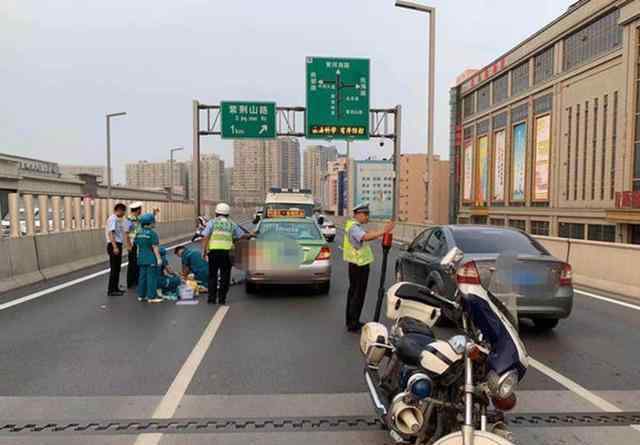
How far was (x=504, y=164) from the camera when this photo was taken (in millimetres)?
48594

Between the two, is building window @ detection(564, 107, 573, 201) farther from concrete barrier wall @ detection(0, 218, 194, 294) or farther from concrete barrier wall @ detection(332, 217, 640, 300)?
concrete barrier wall @ detection(0, 218, 194, 294)

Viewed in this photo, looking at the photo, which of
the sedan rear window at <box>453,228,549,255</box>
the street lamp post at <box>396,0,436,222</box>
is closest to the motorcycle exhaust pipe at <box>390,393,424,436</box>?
the sedan rear window at <box>453,228,549,255</box>

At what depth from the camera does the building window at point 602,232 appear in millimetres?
32391

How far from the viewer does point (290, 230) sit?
1053cm

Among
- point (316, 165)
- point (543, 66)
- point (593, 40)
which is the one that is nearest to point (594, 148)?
point (593, 40)

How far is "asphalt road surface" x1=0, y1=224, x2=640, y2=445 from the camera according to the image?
4.20 m

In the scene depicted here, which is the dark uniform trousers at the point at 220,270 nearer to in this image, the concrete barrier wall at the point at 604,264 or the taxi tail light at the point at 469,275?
the taxi tail light at the point at 469,275

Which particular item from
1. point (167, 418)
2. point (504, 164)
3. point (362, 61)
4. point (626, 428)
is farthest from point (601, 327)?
point (504, 164)

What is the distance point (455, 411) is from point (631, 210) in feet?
103

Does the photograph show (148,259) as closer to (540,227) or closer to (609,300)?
(609,300)

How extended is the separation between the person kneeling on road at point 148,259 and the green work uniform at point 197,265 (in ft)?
2.82

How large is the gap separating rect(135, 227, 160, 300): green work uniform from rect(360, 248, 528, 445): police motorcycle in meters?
6.49

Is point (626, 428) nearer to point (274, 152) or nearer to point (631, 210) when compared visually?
point (631, 210)

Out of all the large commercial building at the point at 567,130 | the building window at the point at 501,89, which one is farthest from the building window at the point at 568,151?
the building window at the point at 501,89
